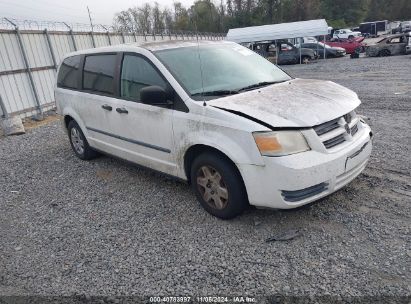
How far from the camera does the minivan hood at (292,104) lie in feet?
10.2

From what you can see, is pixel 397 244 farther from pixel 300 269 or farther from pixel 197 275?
pixel 197 275

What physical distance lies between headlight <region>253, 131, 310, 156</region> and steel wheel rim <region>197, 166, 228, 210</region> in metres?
0.59

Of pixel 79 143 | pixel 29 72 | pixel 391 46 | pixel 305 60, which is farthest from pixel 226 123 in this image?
pixel 391 46

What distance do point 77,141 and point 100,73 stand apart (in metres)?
1.62

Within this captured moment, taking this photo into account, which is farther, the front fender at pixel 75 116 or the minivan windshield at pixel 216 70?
the front fender at pixel 75 116

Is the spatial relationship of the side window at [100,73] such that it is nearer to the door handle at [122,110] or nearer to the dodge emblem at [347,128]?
the door handle at [122,110]

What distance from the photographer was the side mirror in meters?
3.61

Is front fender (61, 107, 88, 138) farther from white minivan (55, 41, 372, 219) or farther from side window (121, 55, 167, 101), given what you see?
side window (121, 55, 167, 101)

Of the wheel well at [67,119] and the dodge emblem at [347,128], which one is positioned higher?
the dodge emblem at [347,128]

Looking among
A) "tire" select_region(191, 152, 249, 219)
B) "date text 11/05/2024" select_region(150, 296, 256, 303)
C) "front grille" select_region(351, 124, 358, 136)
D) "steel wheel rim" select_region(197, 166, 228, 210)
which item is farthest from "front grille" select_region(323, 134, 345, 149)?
"date text 11/05/2024" select_region(150, 296, 256, 303)

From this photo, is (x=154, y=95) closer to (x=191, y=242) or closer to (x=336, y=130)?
(x=191, y=242)

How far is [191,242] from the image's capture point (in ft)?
10.9

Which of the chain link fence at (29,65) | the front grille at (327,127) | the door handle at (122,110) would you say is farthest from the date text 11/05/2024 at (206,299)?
→ the chain link fence at (29,65)

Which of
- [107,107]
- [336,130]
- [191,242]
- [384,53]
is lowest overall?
[384,53]
